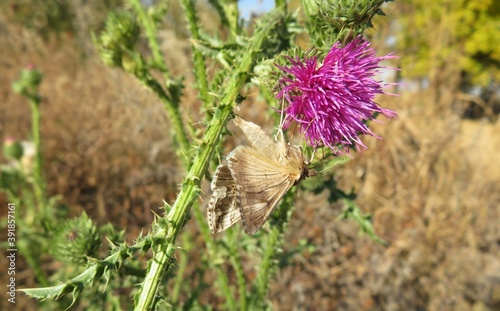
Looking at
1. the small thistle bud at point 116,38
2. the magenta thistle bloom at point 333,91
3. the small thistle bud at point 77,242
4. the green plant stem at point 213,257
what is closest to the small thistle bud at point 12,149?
the small thistle bud at point 77,242

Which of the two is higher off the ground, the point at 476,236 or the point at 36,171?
the point at 36,171

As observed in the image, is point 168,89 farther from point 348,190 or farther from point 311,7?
point 348,190

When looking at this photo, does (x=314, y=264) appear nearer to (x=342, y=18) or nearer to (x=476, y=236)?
(x=476, y=236)

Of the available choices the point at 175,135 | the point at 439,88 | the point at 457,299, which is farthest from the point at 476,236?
the point at 175,135

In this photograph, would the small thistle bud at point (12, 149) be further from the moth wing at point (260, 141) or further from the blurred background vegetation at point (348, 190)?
the moth wing at point (260, 141)

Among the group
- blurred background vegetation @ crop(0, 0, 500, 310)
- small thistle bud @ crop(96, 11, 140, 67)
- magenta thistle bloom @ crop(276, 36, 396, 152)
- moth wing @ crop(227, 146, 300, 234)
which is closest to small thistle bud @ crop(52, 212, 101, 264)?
small thistle bud @ crop(96, 11, 140, 67)
